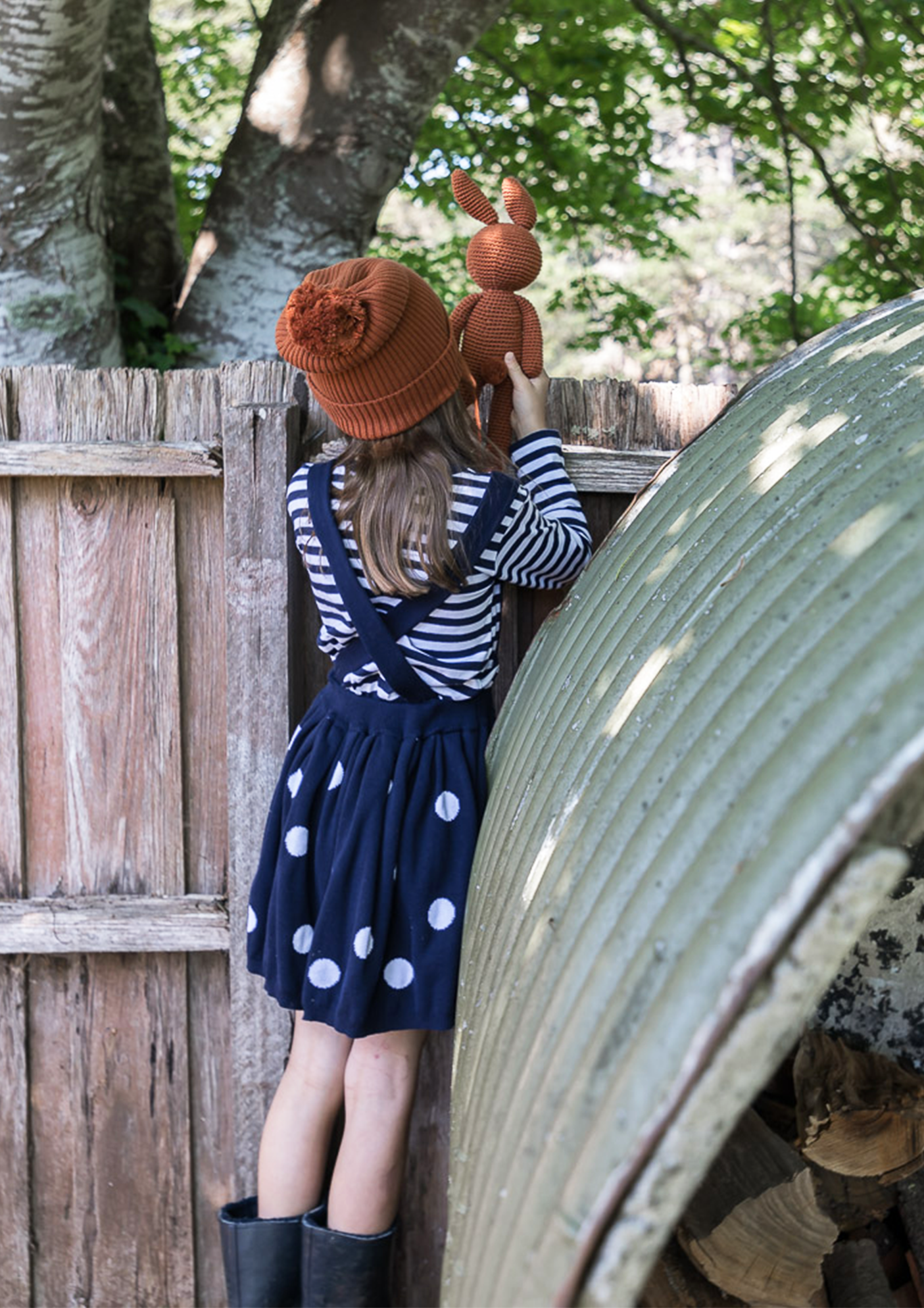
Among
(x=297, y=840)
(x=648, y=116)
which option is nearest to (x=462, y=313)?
(x=297, y=840)

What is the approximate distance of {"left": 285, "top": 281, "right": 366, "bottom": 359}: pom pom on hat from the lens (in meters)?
1.76

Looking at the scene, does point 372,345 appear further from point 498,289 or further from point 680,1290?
point 680,1290

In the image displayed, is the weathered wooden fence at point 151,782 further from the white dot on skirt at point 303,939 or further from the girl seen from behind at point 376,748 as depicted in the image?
the white dot on skirt at point 303,939

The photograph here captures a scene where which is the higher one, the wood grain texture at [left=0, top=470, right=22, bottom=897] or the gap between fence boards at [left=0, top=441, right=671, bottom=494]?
the gap between fence boards at [left=0, top=441, right=671, bottom=494]

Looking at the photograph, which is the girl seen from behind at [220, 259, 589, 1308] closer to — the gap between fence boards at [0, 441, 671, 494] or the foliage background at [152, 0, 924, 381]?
the gap between fence boards at [0, 441, 671, 494]

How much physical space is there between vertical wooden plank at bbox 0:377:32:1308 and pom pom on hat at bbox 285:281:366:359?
948 millimetres

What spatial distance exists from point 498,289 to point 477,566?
55cm

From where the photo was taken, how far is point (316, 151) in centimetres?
331

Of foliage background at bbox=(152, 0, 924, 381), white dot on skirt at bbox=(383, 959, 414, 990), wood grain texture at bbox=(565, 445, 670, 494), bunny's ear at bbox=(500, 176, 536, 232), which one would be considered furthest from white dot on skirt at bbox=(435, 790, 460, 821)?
foliage background at bbox=(152, 0, 924, 381)

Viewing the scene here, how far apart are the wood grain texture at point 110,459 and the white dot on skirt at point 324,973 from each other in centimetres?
105

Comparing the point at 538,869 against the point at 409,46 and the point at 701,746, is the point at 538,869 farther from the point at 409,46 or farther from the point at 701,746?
the point at 409,46

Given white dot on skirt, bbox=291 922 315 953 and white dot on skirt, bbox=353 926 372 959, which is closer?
white dot on skirt, bbox=353 926 372 959

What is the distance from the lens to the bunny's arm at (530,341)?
6.88 feet

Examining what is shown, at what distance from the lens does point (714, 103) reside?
17.4 ft
